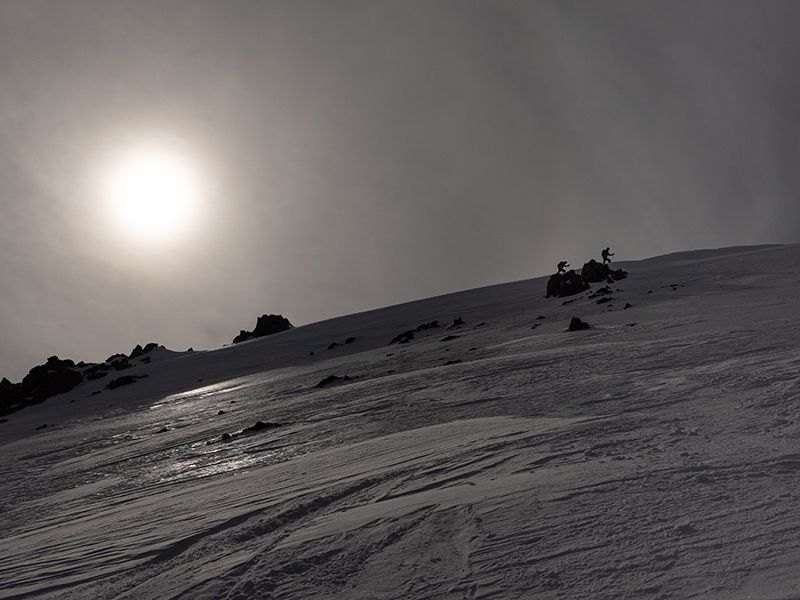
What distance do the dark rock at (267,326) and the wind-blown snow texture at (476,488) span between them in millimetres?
32085

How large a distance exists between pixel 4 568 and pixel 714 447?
6.28 meters

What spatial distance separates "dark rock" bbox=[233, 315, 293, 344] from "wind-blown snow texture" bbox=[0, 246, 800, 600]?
3208 centimetres

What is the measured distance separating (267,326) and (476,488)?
42741 mm

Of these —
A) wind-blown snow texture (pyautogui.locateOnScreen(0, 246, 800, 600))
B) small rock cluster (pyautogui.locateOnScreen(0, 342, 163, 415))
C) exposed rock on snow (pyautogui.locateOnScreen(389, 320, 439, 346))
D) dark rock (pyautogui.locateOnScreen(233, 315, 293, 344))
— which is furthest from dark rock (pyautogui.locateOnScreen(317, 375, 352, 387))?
dark rock (pyautogui.locateOnScreen(233, 315, 293, 344))

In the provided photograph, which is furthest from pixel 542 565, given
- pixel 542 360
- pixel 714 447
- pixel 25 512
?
pixel 542 360

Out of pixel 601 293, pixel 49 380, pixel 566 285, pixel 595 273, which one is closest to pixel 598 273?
pixel 595 273

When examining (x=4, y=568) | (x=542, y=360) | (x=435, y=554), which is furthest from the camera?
(x=542, y=360)

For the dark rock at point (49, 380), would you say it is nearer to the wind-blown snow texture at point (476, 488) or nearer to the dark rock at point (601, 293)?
the wind-blown snow texture at point (476, 488)

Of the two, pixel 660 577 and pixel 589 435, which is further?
pixel 589 435

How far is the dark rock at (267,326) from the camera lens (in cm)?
4592

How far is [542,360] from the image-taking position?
1201 cm

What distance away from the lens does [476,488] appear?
4.88 metres

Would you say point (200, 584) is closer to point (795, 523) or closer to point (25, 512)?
point (795, 523)

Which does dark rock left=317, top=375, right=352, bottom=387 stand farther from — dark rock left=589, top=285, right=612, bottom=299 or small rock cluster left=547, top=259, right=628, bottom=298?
small rock cluster left=547, top=259, right=628, bottom=298
